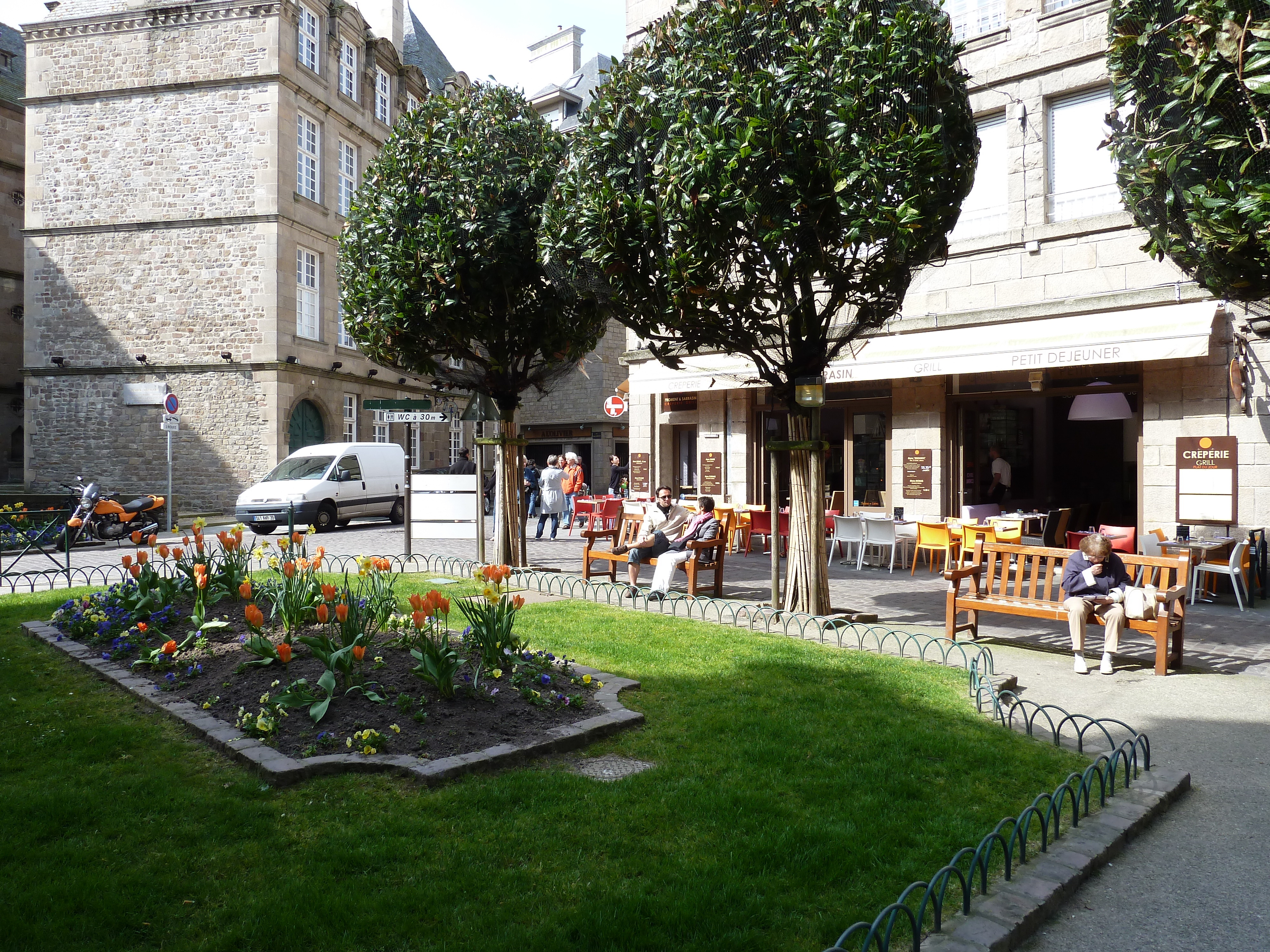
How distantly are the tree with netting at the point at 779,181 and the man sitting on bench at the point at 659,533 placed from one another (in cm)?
198

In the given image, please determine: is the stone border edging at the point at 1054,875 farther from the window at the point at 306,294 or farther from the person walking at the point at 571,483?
the window at the point at 306,294

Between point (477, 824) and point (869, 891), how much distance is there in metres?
1.55

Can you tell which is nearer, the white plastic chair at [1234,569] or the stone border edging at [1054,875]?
the stone border edging at [1054,875]

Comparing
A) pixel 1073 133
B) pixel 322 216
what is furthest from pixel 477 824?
pixel 322 216

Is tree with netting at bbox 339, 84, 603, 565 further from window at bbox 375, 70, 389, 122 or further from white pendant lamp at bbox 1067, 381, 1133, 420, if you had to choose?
window at bbox 375, 70, 389, 122

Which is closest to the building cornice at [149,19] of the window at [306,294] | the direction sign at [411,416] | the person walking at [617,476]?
the window at [306,294]

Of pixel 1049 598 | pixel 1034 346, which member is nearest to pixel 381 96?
pixel 1034 346

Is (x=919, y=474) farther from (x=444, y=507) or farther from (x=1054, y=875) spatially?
(x=1054, y=875)

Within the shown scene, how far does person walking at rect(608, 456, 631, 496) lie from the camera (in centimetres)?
2364

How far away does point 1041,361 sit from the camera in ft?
39.2

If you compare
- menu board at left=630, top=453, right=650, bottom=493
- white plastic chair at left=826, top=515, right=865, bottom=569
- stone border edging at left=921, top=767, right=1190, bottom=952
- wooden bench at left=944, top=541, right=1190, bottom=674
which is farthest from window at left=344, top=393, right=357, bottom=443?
stone border edging at left=921, top=767, right=1190, bottom=952

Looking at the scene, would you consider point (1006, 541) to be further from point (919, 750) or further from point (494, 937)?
point (494, 937)

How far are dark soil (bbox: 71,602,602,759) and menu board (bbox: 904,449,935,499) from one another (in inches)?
390

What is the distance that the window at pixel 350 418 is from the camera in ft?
95.2
